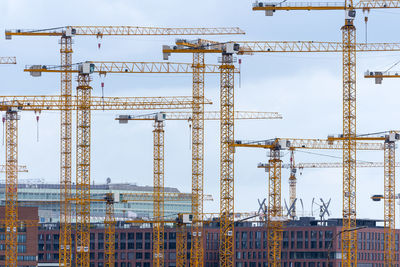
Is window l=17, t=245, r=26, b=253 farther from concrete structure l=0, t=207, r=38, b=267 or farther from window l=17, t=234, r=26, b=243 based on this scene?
window l=17, t=234, r=26, b=243

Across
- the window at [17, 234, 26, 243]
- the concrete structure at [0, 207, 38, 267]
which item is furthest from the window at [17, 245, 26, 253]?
the window at [17, 234, 26, 243]

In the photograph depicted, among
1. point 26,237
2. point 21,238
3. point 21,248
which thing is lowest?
point 21,248

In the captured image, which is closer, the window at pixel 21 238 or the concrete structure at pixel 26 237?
the concrete structure at pixel 26 237

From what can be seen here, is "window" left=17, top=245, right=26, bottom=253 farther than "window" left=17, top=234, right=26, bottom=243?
Yes

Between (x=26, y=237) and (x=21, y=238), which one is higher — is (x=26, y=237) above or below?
above

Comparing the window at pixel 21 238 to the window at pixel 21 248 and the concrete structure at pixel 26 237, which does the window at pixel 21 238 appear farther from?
the window at pixel 21 248

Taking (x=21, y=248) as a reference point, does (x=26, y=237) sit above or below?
above

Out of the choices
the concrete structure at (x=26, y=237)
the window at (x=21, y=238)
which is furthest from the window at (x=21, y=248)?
the window at (x=21, y=238)

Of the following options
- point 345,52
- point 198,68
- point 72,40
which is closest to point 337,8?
point 345,52

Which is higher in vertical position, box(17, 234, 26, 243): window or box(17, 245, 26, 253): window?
box(17, 234, 26, 243): window

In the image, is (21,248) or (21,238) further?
(21,248)

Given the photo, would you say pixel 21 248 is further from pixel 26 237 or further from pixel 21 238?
pixel 26 237

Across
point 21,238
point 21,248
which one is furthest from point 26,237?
point 21,248

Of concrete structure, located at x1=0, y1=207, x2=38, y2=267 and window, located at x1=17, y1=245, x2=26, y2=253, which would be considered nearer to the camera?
concrete structure, located at x1=0, y1=207, x2=38, y2=267
